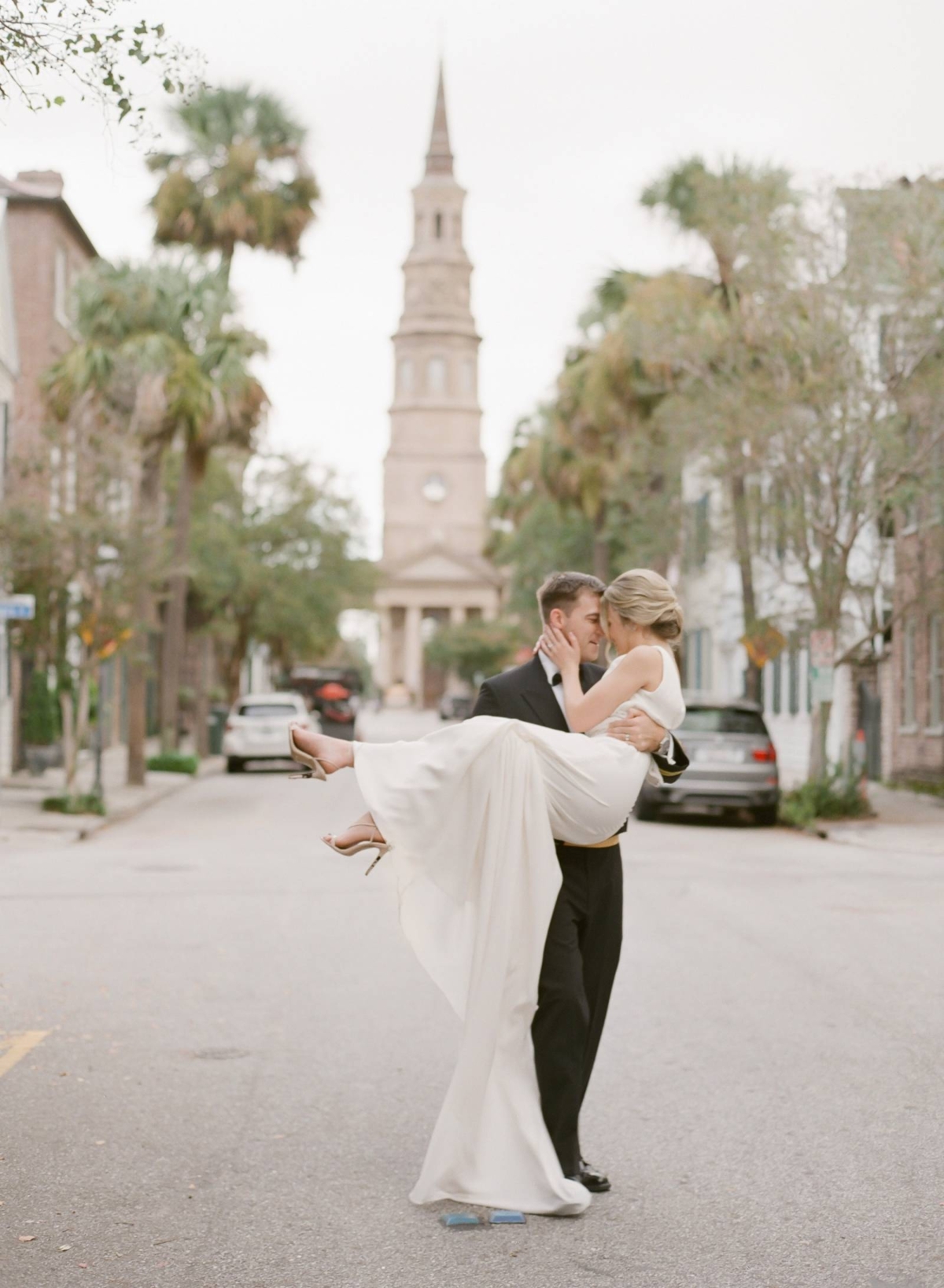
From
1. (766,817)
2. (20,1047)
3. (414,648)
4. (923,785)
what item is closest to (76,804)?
(766,817)

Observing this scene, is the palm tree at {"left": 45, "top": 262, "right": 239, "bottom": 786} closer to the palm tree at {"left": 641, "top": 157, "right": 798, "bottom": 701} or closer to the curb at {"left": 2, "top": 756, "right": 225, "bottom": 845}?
the curb at {"left": 2, "top": 756, "right": 225, "bottom": 845}

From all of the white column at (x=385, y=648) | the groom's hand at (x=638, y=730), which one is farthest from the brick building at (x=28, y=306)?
the white column at (x=385, y=648)

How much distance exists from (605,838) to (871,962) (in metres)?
5.52

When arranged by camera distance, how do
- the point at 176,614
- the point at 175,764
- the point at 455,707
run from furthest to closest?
the point at 455,707 → the point at 175,764 → the point at 176,614

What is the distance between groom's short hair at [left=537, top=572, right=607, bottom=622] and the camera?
17.9 feet

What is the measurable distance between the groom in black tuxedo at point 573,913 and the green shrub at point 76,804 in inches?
681

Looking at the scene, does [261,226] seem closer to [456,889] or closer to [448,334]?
[456,889]

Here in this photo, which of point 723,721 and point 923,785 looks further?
point 923,785

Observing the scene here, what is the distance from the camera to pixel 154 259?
30.0m

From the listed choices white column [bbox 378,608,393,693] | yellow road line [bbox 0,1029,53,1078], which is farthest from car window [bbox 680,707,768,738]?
white column [bbox 378,608,393,693]

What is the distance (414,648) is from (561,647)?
11732 centimetres

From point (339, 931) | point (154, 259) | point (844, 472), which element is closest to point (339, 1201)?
point (339, 931)

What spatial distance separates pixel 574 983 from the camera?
5.32 metres

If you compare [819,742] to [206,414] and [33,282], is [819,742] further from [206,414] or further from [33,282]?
[33,282]
